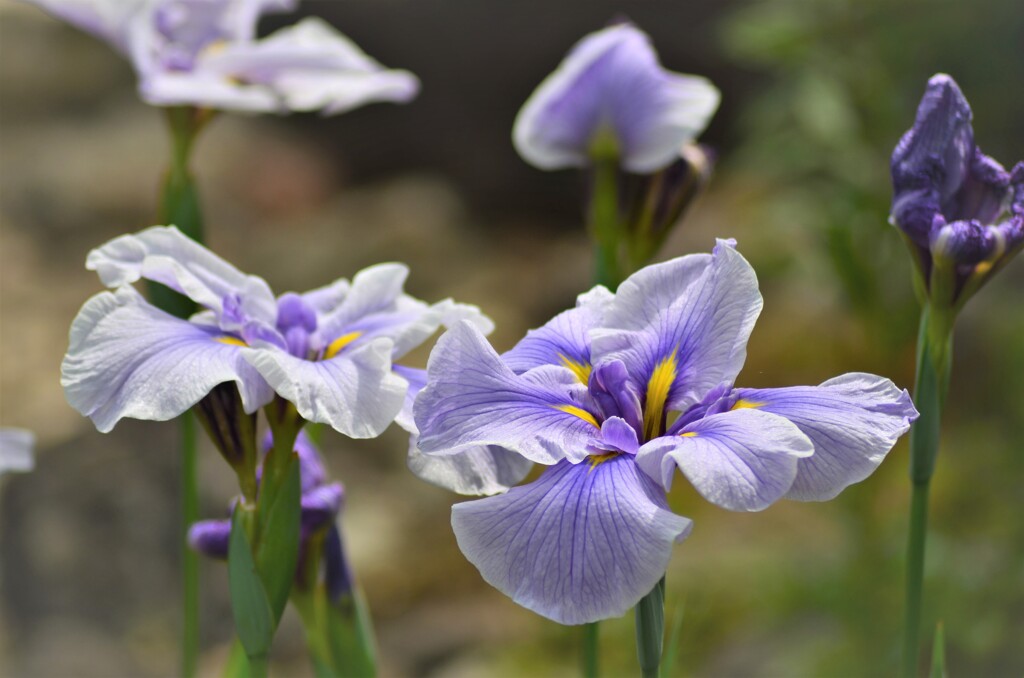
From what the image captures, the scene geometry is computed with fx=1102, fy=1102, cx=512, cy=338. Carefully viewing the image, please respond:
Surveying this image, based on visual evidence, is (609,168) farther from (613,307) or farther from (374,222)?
(374,222)

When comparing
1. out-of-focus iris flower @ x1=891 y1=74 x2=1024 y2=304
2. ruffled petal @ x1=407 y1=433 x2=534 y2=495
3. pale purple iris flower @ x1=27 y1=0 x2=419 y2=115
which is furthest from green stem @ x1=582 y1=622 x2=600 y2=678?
pale purple iris flower @ x1=27 y1=0 x2=419 y2=115

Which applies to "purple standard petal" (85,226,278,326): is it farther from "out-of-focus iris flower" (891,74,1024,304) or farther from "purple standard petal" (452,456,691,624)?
"out-of-focus iris flower" (891,74,1024,304)

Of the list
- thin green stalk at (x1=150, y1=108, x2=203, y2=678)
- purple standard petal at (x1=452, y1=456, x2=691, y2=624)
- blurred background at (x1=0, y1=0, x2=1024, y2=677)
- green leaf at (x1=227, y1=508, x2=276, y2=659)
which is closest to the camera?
purple standard petal at (x1=452, y1=456, x2=691, y2=624)

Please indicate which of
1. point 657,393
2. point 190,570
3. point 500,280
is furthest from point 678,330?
point 500,280

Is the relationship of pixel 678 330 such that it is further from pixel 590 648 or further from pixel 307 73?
pixel 307 73

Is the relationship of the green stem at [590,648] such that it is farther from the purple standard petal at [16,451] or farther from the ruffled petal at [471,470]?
the purple standard petal at [16,451]

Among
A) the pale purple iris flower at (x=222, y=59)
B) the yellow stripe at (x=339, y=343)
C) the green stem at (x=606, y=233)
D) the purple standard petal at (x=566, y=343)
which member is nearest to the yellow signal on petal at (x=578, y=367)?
the purple standard petal at (x=566, y=343)

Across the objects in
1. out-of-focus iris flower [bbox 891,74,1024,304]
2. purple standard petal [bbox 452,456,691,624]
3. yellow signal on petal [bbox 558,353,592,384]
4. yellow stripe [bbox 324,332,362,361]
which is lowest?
yellow stripe [bbox 324,332,362,361]
